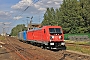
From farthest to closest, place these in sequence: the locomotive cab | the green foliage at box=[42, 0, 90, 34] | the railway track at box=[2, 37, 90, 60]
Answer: the green foliage at box=[42, 0, 90, 34] < the locomotive cab < the railway track at box=[2, 37, 90, 60]

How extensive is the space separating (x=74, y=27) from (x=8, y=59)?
52.6 metres

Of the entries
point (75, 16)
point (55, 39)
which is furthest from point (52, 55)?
point (75, 16)

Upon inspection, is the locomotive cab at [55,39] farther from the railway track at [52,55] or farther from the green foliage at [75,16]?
the green foliage at [75,16]

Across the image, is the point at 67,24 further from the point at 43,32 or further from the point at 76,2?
the point at 43,32

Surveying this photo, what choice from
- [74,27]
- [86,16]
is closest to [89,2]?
[86,16]

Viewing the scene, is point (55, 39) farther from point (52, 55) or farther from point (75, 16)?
point (75, 16)

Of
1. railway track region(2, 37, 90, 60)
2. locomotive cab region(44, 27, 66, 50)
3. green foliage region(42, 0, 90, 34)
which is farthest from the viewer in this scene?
green foliage region(42, 0, 90, 34)

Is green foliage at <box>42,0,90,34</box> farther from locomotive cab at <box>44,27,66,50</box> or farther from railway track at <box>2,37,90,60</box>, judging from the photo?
railway track at <box>2,37,90,60</box>

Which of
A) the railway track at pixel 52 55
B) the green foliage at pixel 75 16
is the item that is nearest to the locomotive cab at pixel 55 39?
the railway track at pixel 52 55

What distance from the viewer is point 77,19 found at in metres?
67.5

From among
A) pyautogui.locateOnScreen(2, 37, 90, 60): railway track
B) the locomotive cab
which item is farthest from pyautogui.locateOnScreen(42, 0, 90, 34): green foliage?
pyautogui.locateOnScreen(2, 37, 90, 60): railway track

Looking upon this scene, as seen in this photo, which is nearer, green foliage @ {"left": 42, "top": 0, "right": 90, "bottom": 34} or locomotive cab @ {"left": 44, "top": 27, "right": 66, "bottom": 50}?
locomotive cab @ {"left": 44, "top": 27, "right": 66, "bottom": 50}

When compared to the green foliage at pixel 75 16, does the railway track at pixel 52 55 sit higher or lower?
lower

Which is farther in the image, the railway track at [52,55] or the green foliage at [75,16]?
the green foliage at [75,16]
